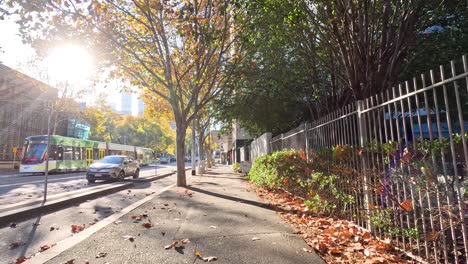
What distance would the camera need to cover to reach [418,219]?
12.0 ft

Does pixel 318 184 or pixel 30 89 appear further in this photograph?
pixel 30 89

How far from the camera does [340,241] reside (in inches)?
180

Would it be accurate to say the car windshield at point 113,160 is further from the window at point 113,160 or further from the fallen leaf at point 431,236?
the fallen leaf at point 431,236

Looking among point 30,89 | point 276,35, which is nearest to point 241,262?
point 276,35

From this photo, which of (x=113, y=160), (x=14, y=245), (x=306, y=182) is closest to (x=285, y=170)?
(x=306, y=182)

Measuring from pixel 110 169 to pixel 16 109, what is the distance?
2834 centimetres

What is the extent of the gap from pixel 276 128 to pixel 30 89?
35301mm

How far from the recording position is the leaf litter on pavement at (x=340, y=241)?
12.6 ft

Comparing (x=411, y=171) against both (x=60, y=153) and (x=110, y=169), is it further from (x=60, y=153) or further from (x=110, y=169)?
(x=60, y=153)

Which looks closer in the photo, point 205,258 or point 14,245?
point 205,258

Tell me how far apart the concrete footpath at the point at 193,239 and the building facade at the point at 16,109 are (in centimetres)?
3135

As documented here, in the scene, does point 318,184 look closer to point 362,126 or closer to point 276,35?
point 362,126

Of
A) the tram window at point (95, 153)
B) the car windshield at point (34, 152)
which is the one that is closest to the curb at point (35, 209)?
the car windshield at point (34, 152)

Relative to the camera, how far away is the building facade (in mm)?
33188
